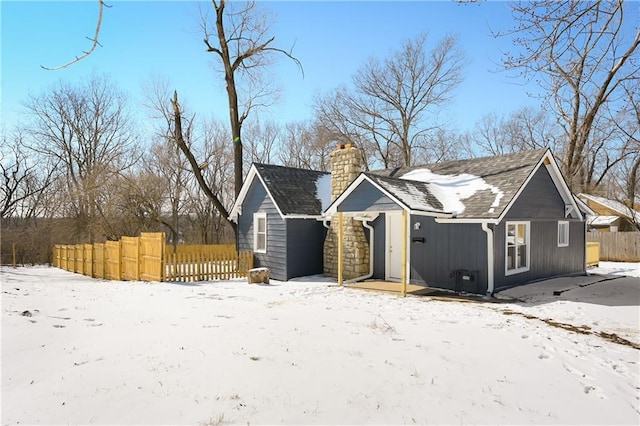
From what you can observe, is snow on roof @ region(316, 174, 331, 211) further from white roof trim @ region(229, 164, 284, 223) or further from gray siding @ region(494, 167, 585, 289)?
gray siding @ region(494, 167, 585, 289)

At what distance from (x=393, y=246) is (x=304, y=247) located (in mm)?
3402

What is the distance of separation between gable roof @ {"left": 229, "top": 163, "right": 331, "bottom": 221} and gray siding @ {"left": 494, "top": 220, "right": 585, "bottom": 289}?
6500 mm

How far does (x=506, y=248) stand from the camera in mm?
11539

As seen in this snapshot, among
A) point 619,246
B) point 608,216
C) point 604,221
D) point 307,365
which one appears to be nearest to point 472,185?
point 307,365

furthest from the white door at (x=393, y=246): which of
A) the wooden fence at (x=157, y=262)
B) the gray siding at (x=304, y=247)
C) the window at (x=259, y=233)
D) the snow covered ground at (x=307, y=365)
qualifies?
the wooden fence at (x=157, y=262)

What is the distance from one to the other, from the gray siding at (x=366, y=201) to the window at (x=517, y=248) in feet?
11.6

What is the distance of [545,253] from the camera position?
1357 cm

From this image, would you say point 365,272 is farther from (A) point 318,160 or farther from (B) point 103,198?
(A) point 318,160

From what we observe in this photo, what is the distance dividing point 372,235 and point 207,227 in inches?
778

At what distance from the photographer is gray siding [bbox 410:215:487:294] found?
11016mm

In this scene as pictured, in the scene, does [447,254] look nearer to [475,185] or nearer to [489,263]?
[489,263]

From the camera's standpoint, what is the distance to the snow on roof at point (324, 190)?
632 inches

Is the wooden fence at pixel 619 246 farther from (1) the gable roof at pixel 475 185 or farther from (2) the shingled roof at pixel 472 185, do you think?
(2) the shingled roof at pixel 472 185

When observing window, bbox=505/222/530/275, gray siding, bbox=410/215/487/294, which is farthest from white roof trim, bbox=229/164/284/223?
window, bbox=505/222/530/275
